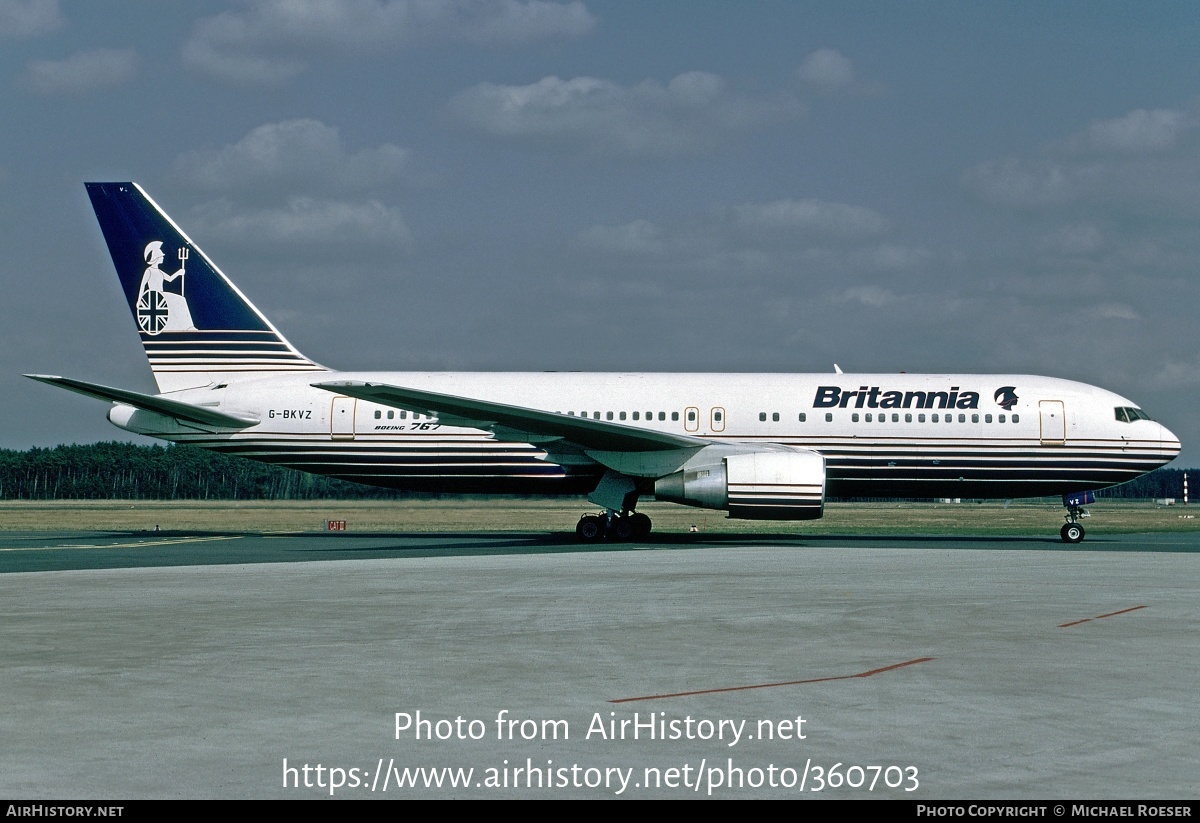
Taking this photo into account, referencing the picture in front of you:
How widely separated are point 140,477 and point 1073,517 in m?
82.0

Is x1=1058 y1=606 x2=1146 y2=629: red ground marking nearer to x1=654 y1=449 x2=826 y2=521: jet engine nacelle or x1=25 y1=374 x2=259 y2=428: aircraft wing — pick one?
x1=654 y1=449 x2=826 y2=521: jet engine nacelle

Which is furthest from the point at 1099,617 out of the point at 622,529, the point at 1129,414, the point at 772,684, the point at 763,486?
the point at 1129,414

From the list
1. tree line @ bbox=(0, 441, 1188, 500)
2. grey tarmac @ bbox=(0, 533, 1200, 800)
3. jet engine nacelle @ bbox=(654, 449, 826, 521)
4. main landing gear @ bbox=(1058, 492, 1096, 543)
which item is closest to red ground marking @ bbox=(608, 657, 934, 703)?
grey tarmac @ bbox=(0, 533, 1200, 800)

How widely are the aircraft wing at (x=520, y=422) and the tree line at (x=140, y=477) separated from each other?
197 ft

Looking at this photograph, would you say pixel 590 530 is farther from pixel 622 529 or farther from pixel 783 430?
pixel 783 430

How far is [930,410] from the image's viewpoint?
2881 centimetres

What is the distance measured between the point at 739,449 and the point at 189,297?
560 inches

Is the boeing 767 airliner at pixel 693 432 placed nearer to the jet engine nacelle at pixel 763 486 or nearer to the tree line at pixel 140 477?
the jet engine nacelle at pixel 763 486

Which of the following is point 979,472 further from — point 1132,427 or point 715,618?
point 715,618

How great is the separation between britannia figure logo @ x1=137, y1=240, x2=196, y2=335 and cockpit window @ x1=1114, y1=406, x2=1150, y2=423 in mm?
22370

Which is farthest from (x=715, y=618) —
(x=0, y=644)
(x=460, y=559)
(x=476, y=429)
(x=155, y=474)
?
(x=155, y=474)

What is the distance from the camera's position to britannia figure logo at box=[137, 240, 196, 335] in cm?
3081

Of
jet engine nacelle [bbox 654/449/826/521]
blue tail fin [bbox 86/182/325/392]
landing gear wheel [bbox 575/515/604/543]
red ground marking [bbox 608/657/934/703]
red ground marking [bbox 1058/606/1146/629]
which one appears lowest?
red ground marking [bbox 608/657/934/703]

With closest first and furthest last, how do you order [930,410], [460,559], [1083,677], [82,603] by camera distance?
[1083,677] → [82,603] → [460,559] → [930,410]
